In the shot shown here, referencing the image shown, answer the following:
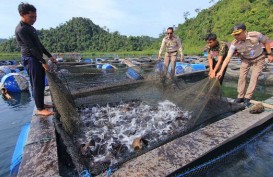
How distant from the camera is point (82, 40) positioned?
7369 cm

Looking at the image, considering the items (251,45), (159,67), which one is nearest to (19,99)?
(159,67)

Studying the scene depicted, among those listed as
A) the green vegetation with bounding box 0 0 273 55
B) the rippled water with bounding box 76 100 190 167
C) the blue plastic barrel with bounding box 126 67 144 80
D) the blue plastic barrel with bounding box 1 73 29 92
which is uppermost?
the green vegetation with bounding box 0 0 273 55

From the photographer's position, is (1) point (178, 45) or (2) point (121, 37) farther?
(2) point (121, 37)

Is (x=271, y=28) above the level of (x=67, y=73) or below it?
above

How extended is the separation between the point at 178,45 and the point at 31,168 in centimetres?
637

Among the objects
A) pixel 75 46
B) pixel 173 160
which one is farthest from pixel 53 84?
pixel 75 46

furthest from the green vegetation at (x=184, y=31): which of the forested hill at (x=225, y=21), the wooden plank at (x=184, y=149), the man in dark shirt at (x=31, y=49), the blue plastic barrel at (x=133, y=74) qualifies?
the man in dark shirt at (x=31, y=49)

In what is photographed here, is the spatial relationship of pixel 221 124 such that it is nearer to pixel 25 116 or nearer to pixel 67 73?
pixel 67 73

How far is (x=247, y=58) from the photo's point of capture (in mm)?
5203

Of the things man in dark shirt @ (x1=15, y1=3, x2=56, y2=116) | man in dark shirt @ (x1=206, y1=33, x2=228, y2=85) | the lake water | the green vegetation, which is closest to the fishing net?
man in dark shirt @ (x1=15, y1=3, x2=56, y2=116)

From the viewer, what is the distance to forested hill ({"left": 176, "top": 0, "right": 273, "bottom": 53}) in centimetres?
3412

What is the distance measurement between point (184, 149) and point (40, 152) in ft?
6.71

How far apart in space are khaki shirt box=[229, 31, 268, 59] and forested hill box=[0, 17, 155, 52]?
177ft

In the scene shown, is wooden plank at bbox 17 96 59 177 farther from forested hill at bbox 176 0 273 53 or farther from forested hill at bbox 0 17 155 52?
forested hill at bbox 0 17 155 52
